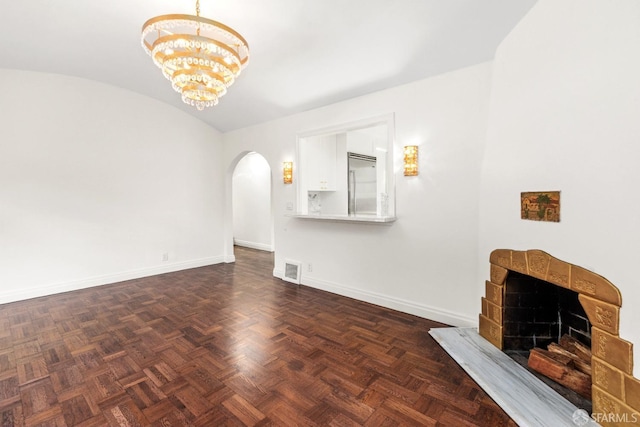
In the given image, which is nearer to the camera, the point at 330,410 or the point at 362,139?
the point at 330,410

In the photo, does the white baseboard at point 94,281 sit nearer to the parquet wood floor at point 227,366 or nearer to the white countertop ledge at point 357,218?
the parquet wood floor at point 227,366

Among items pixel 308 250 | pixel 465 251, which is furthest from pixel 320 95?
pixel 465 251

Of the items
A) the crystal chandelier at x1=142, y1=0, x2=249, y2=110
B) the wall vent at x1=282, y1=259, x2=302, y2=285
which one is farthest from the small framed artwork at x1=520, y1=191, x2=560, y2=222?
the wall vent at x1=282, y1=259, x2=302, y2=285

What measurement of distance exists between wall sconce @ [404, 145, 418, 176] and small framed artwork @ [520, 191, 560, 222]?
1.12m

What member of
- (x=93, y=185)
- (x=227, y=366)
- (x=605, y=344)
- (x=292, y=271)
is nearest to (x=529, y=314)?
(x=605, y=344)

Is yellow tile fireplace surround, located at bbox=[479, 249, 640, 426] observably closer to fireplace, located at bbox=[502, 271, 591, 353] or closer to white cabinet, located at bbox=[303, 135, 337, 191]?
fireplace, located at bbox=[502, 271, 591, 353]

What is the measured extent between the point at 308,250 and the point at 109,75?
376 centimetres

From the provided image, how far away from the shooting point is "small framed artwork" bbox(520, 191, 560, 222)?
1779mm

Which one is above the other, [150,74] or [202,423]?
[150,74]

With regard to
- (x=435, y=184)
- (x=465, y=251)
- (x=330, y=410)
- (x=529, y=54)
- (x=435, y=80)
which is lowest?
(x=330, y=410)

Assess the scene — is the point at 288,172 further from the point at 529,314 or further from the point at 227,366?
the point at 529,314

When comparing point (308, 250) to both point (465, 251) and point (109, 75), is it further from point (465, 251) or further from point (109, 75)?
point (109, 75)

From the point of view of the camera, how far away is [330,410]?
1713mm

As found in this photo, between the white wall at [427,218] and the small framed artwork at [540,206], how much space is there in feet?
2.14
